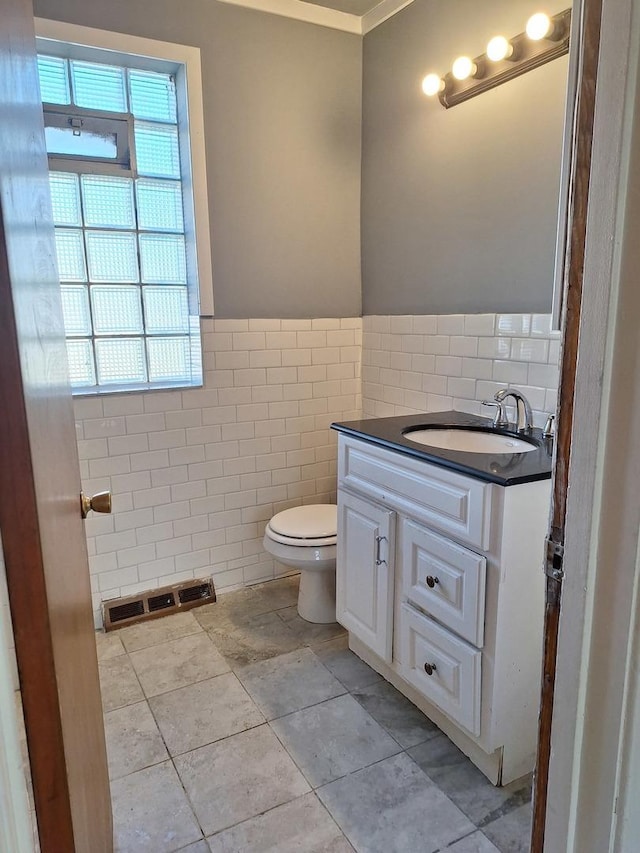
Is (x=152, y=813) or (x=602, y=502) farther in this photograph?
(x=152, y=813)

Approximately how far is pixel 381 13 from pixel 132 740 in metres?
3.05

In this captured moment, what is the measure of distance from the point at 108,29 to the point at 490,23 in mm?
1426

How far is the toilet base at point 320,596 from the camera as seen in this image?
2.42 m

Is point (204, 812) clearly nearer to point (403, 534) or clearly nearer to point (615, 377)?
point (403, 534)

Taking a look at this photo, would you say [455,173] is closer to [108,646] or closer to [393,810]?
[393,810]

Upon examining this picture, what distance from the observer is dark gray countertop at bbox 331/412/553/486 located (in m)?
1.44

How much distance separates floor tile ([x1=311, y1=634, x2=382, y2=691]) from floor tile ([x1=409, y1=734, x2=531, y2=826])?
0.35 metres

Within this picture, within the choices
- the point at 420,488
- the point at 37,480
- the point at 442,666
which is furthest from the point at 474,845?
the point at 37,480

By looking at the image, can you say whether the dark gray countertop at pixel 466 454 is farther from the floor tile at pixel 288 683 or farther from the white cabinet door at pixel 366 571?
the floor tile at pixel 288 683

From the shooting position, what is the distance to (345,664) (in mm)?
2143

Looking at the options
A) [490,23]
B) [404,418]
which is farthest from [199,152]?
[404,418]

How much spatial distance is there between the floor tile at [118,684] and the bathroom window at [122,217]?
1.11 metres

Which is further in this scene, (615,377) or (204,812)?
(204,812)

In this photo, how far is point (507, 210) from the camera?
199cm
